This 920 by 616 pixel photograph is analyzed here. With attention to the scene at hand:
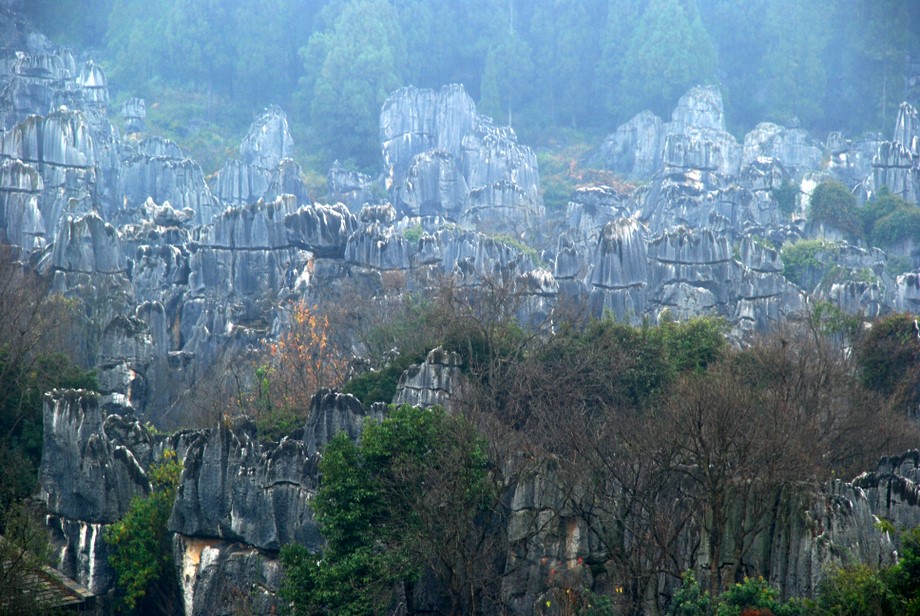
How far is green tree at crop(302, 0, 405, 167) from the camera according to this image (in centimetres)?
9831

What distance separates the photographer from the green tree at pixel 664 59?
9906 centimetres

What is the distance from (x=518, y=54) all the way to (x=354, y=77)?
14.5 meters

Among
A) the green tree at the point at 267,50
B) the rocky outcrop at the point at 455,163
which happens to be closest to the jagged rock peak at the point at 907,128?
the rocky outcrop at the point at 455,163

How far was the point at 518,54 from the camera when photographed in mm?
104750

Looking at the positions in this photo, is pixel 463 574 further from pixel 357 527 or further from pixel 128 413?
pixel 128 413

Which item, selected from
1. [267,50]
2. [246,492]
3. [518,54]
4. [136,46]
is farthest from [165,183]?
[246,492]

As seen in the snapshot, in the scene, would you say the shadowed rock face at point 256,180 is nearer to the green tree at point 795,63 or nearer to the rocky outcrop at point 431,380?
the green tree at point 795,63

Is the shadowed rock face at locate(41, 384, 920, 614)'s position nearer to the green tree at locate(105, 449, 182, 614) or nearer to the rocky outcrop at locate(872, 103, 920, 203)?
the green tree at locate(105, 449, 182, 614)

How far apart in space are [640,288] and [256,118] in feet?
153

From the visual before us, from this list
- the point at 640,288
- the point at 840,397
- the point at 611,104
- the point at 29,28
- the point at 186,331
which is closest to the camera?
the point at 840,397

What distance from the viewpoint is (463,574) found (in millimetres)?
25188

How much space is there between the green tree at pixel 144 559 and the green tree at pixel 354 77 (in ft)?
230

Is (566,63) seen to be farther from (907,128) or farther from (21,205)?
(21,205)

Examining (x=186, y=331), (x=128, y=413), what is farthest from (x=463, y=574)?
(x=186, y=331)
